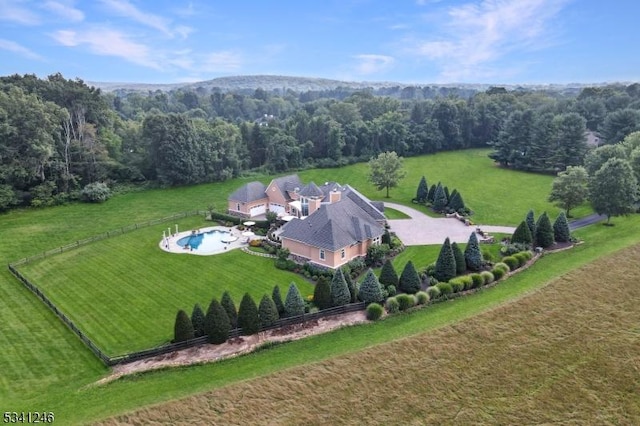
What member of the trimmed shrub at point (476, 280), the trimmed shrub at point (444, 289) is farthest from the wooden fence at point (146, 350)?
the trimmed shrub at point (476, 280)

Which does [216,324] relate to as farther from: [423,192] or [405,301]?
[423,192]

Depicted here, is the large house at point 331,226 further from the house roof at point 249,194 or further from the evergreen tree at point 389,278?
the evergreen tree at point 389,278

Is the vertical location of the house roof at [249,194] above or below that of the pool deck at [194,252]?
above

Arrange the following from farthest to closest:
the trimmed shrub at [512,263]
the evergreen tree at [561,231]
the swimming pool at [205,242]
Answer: the swimming pool at [205,242] → the evergreen tree at [561,231] → the trimmed shrub at [512,263]

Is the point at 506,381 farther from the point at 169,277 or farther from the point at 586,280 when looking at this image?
the point at 169,277

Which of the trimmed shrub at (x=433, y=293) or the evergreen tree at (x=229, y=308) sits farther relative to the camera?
the trimmed shrub at (x=433, y=293)

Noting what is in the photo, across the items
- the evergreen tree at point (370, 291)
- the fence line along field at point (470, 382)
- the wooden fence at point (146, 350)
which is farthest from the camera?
the evergreen tree at point (370, 291)
